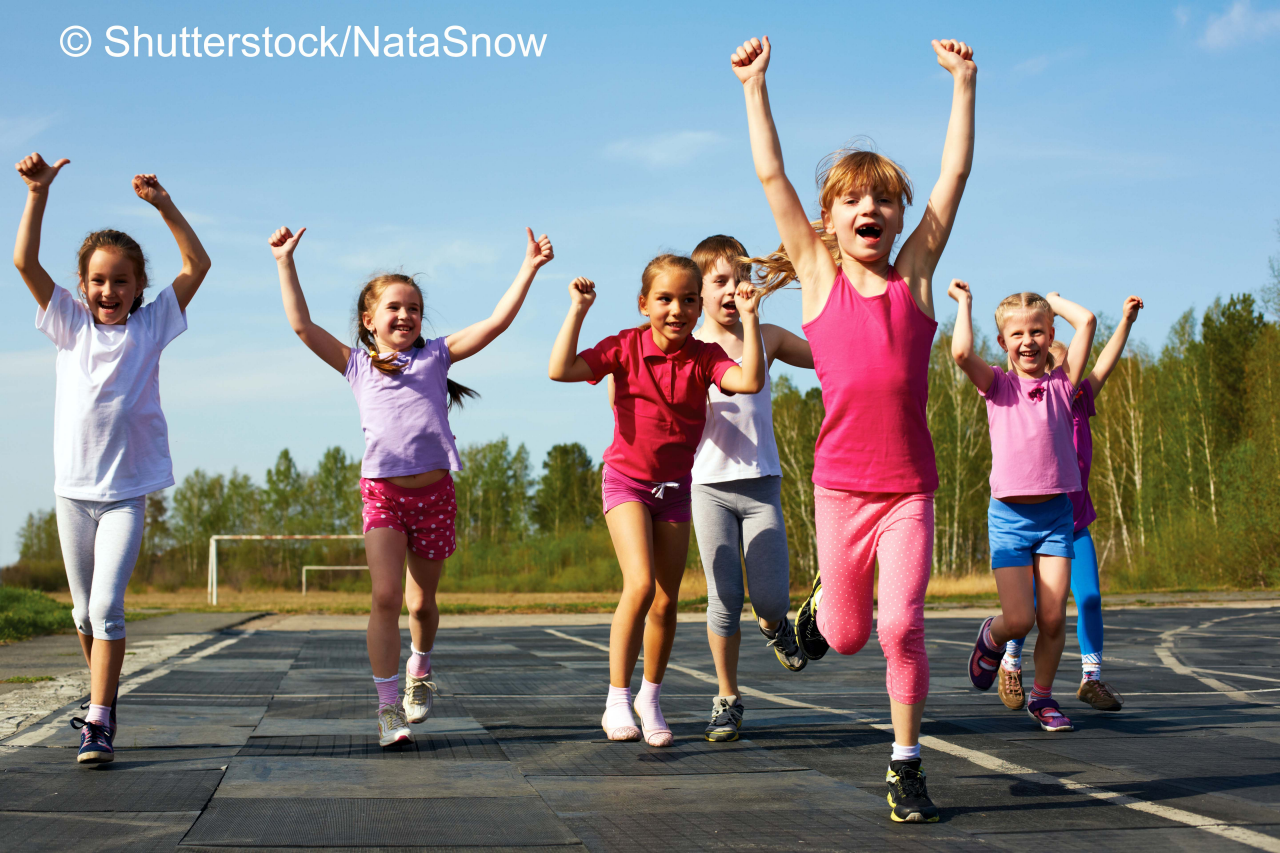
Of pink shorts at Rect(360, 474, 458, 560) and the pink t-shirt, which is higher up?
the pink t-shirt

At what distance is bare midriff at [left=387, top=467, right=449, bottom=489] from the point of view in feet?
14.9

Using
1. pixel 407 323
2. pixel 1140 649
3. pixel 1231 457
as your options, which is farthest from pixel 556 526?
pixel 407 323

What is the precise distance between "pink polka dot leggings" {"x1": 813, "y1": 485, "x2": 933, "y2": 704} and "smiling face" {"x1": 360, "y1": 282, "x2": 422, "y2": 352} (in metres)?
2.13

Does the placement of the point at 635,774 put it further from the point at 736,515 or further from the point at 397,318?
the point at 397,318

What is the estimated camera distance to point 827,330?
3428 mm

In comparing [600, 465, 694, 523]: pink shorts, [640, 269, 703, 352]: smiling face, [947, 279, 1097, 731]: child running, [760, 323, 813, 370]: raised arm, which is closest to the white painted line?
[947, 279, 1097, 731]: child running

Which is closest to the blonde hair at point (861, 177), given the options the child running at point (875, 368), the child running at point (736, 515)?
the child running at point (875, 368)

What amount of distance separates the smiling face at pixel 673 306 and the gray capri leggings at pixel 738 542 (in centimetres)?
69

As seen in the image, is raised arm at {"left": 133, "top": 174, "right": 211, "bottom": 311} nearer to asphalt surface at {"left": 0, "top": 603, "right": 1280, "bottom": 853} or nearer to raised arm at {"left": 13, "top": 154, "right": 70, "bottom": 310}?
raised arm at {"left": 13, "top": 154, "right": 70, "bottom": 310}

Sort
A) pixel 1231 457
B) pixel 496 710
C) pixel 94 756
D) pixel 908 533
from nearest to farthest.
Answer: pixel 908 533 → pixel 94 756 → pixel 496 710 → pixel 1231 457

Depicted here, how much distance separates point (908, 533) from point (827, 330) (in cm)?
69

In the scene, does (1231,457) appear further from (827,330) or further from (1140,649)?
(827,330)

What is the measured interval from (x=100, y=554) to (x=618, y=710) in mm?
2107

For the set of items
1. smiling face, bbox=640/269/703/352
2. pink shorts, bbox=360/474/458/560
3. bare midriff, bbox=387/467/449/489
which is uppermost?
smiling face, bbox=640/269/703/352
